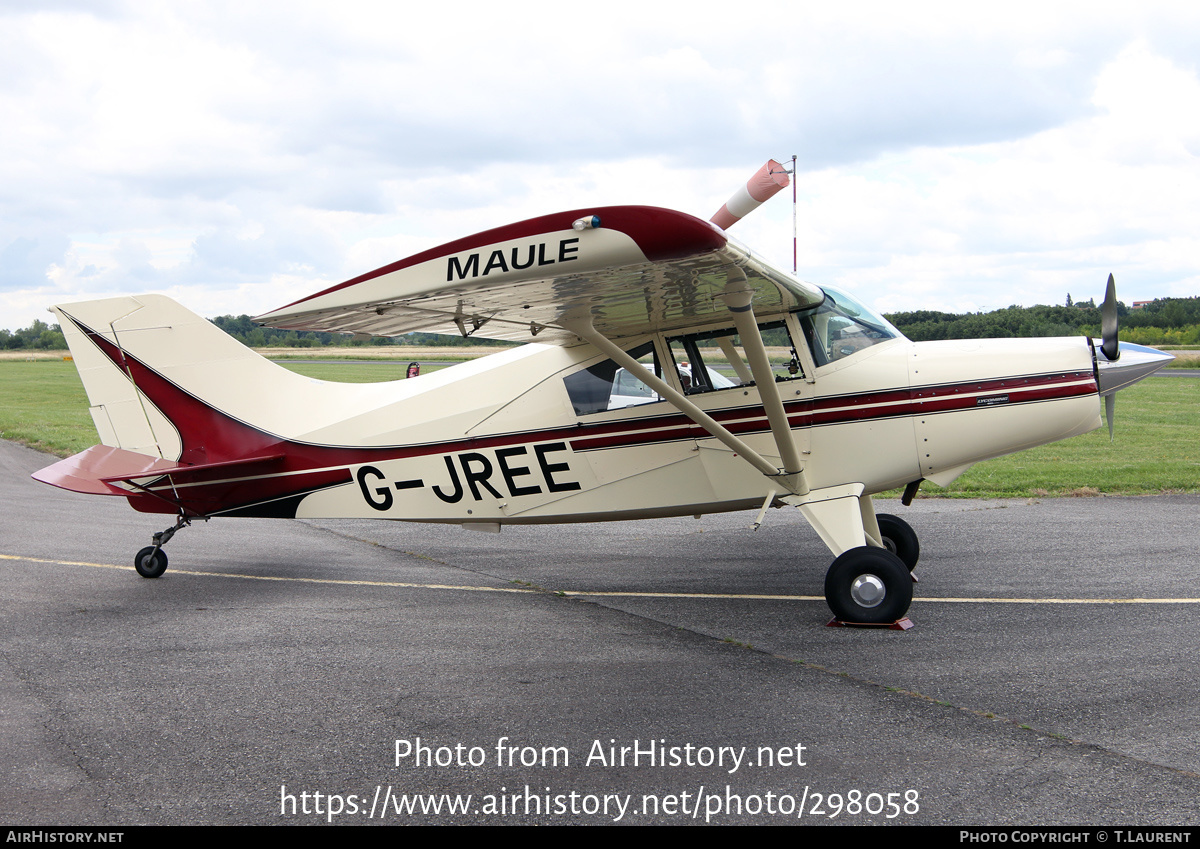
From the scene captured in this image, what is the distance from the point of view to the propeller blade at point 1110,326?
6.41 m

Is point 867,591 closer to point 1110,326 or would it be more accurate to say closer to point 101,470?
point 1110,326

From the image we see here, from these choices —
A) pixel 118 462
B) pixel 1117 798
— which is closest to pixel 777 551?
pixel 1117 798

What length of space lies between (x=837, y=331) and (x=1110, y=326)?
2.03 m

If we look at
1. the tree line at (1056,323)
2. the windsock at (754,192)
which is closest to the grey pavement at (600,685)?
the windsock at (754,192)

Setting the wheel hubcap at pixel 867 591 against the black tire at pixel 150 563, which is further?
the black tire at pixel 150 563

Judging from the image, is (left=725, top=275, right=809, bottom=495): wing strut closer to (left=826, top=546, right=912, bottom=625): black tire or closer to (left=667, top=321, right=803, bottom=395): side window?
(left=667, top=321, right=803, bottom=395): side window

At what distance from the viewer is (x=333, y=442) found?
7668 millimetres

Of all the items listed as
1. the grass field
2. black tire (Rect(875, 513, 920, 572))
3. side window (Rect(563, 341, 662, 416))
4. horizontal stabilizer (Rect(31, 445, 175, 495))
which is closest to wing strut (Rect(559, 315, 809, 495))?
side window (Rect(563, 341, 662, 416))

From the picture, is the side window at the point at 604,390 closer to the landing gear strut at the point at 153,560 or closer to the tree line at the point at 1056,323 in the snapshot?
the landing gear strut at the point at 153,560

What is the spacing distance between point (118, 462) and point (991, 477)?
1237cm

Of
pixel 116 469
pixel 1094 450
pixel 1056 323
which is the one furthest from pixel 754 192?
pixel 1056 323

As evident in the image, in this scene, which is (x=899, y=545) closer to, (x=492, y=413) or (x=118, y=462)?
(x=492, y=413)

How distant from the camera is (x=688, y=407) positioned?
6.26 metres

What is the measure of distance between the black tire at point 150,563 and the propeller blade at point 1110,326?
8597mm
